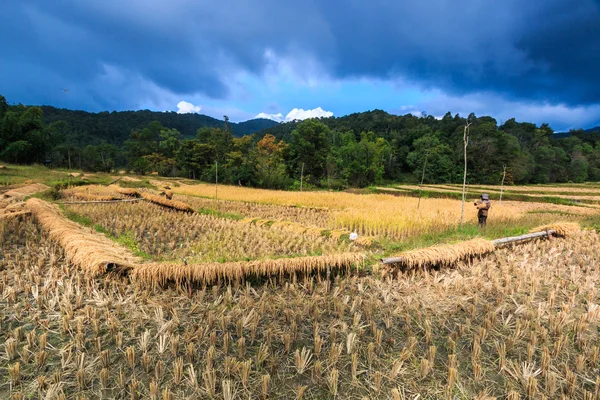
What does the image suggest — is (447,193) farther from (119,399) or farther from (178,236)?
(119,399)

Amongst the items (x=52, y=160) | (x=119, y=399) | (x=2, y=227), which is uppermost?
(x=52, y=160)

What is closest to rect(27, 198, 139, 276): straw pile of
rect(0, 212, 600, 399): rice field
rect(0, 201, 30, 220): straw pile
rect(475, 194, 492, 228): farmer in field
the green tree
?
rect(0, 212, 600, 399): rice field

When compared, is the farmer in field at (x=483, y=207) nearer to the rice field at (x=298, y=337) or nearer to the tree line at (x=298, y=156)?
the rice field at (x=298, y=337)

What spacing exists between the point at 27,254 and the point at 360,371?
16.7ft

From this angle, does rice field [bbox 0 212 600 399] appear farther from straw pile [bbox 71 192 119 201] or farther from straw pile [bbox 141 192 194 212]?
straw pile [bbox 71 192 119 201]

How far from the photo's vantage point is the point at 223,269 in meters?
3.49

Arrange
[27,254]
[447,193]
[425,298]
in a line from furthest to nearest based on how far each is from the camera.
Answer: [447,193] → [27,254] → [425,298]

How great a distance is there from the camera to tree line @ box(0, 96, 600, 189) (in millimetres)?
27703

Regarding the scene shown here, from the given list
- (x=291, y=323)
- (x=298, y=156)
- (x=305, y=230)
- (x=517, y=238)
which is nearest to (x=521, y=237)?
(x=517, y=238)

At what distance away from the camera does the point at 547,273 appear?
4.33m

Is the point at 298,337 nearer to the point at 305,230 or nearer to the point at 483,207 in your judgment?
the point at 305,230

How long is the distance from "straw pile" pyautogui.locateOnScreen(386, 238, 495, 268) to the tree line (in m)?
20.6

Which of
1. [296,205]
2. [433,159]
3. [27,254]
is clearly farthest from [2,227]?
[433,159]

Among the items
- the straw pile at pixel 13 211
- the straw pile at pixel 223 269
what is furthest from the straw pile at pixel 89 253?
the straw pile at pixel 13 211
